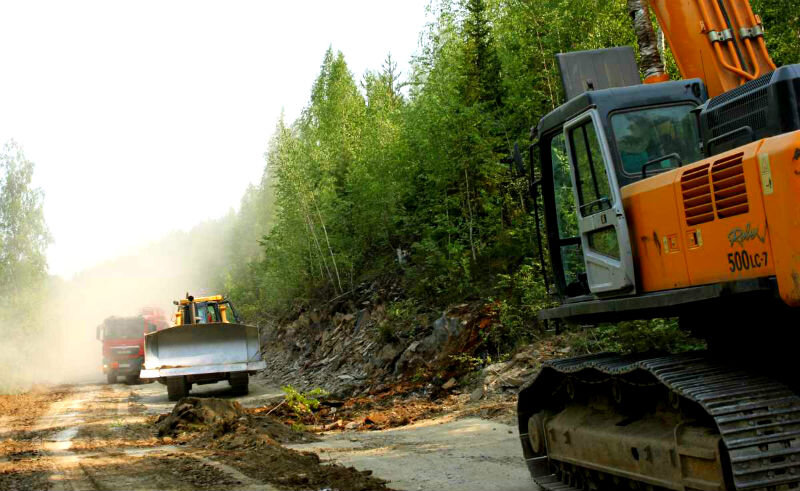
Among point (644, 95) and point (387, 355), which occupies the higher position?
point (644, 95)

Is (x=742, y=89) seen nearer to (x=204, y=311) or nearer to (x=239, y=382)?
(x=239, y=382)

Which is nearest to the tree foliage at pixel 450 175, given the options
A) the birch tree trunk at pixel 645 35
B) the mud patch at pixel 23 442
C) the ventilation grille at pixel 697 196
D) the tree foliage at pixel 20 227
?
the birch tree trunk at pixel 645 35

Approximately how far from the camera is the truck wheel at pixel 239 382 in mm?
18562

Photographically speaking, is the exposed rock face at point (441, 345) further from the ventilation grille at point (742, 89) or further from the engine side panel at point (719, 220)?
the ventilation grille at point (742, 89)

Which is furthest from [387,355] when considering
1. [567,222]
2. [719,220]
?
[719,220]

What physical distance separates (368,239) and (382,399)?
1251 cm

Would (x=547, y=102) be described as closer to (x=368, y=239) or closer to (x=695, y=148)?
(x=368, y=239)

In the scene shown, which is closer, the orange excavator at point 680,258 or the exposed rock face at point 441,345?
the orange excavator at point 680,258

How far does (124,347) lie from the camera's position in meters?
25.8

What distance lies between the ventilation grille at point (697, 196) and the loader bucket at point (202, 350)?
1458cm

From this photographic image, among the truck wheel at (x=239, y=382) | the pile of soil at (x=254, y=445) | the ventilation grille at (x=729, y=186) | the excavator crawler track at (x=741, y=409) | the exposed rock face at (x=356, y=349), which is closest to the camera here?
the excavator crawler track at (x=741, y=409)

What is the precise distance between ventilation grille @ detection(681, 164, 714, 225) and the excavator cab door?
0.60 metres

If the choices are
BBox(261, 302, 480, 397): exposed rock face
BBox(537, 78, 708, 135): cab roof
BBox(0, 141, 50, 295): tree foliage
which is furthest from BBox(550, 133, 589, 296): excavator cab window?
BBox(0, 141, 50, 295): tree foliage

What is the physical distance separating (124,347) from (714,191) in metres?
24.1
